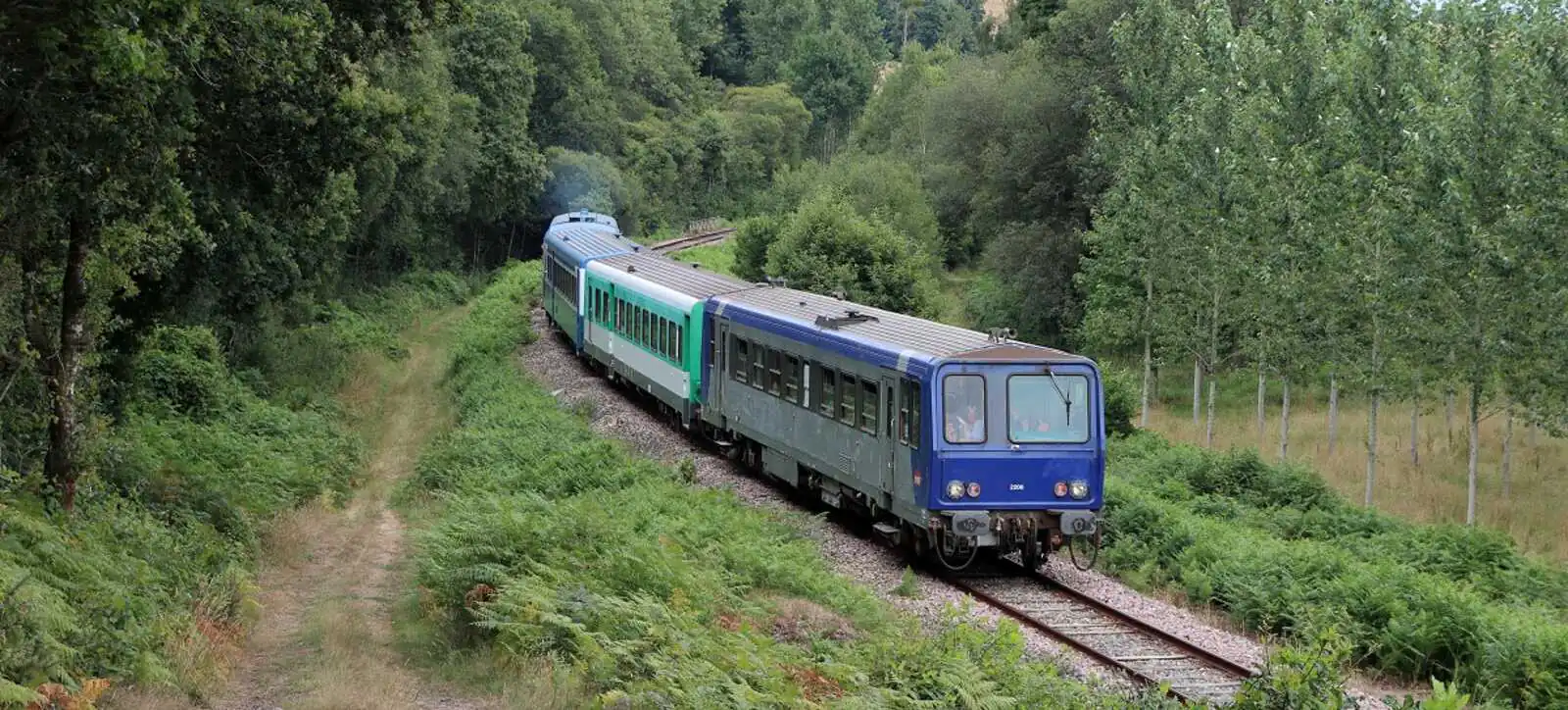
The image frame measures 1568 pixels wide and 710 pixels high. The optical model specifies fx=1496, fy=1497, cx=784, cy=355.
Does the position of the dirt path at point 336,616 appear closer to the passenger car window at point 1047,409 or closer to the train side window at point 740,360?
the train side window at point 740,360

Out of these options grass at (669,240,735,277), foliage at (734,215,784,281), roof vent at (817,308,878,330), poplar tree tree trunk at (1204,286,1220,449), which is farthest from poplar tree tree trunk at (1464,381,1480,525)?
grass at (669,240,735,277)

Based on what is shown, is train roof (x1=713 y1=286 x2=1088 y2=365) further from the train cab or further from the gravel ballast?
the gravel ballast

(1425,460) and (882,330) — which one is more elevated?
(882,330)

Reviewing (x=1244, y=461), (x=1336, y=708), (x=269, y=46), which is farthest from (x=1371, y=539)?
(x=269, y=46)

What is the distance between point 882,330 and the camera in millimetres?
18125

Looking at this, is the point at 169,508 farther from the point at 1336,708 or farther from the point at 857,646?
the point at 1336,708

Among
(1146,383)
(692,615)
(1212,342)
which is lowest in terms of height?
(1146,383)

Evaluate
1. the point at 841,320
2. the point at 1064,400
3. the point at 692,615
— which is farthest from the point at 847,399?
the point at 692,615

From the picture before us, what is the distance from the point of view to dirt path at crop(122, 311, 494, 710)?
33.8 feet

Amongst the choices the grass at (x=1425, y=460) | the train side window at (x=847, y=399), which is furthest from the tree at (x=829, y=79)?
the train side window at (x=847, y=399)

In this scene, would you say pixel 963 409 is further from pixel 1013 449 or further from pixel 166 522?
pixel 166 522

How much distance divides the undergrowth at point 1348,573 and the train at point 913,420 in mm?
1589

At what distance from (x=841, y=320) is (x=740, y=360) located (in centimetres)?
334

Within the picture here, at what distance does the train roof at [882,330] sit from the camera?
16.1 m
